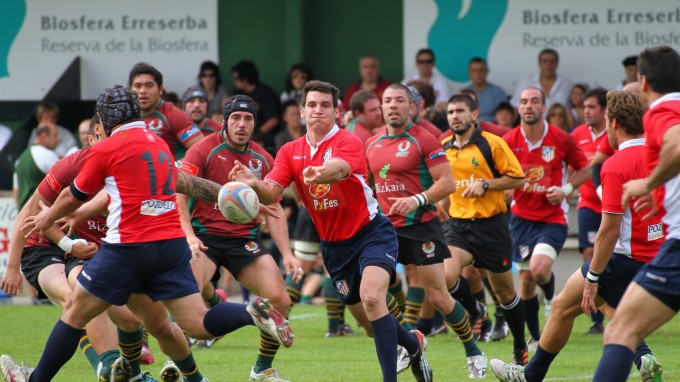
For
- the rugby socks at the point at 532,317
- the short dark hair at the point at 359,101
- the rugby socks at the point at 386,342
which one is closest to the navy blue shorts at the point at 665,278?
the rugby socks at the point at 386,342

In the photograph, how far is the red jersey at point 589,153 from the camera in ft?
39.3

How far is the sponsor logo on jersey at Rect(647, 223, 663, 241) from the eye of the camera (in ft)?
23.9

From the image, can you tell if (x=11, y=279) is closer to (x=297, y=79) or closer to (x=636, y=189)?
(x=636, y=189)

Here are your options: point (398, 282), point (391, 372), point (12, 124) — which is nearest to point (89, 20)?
point (12, 124)

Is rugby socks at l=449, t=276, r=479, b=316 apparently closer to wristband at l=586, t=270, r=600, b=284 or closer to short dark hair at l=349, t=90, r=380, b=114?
short dark hair at l=349, t=90, r=380, b=114

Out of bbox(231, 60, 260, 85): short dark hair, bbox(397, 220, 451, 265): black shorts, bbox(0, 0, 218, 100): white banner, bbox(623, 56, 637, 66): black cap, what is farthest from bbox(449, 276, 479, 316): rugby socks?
bbox(0, 0, 218, 100): white banner

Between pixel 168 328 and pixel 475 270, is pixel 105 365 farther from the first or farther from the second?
pixel 475 270

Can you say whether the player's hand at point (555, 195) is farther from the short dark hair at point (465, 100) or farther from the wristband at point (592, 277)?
the wristband at point (592, 277)

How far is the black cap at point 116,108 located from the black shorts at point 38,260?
5.65ft

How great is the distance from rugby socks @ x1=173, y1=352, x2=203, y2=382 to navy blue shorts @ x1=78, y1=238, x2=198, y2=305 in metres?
0.59

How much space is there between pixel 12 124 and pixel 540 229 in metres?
10.3

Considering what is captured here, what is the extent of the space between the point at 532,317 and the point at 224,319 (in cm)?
423

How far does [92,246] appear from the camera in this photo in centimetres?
816

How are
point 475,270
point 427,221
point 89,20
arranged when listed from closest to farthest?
point 427,221 → point 475,270 → point 89,20
